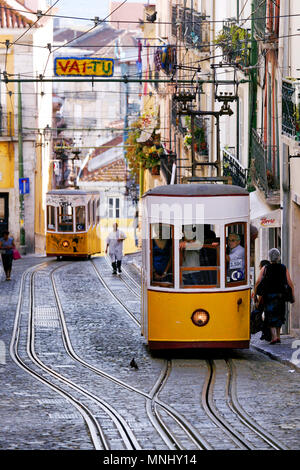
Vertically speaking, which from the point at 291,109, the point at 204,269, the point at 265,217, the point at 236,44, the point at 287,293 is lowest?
the point at 287,293

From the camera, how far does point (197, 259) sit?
1523 centimetres

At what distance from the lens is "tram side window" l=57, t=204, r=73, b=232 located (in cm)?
3591

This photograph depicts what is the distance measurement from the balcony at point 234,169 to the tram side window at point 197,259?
9.88 m

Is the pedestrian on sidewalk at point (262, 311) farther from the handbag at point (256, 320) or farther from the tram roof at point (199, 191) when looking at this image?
the tram roof at point (199, 191)

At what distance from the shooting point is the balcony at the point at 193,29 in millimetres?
32619

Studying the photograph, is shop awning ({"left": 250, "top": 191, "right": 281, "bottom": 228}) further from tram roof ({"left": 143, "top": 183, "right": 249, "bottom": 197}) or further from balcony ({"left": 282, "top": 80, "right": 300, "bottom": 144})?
tram roof ({"left": 143, "top": 183, "right": 249, "bottom": 197})

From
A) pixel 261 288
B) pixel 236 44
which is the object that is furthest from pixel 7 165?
pixel 261 288

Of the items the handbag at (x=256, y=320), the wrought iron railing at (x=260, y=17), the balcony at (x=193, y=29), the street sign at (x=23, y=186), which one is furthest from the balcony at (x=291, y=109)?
the street sign at (x=23, y=186)

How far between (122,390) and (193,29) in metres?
21.8

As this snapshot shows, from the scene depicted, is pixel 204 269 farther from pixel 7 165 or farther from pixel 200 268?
pixel 7 165

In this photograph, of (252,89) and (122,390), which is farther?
(252,89)

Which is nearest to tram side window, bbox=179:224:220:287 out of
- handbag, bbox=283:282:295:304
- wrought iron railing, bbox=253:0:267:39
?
handbag, bbox=283:282:295:304

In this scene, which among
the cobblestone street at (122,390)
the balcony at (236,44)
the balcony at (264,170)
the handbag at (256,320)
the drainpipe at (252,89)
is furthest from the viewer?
the balcony at (236,44)

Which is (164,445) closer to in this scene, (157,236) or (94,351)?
(157,236)
